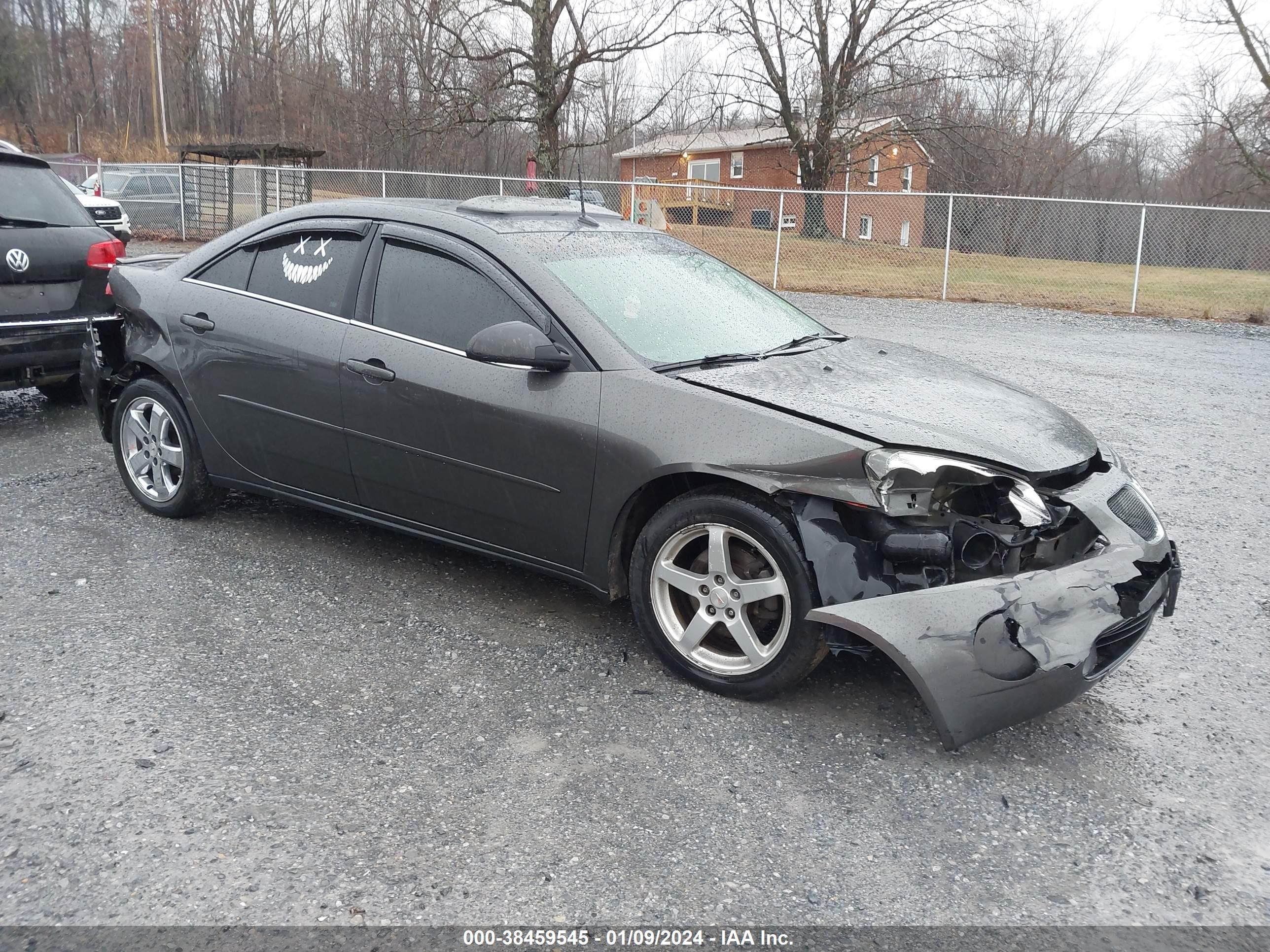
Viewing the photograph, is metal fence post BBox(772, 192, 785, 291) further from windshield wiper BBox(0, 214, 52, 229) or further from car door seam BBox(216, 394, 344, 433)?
car door seam BBox(216, 394, 344, 433)

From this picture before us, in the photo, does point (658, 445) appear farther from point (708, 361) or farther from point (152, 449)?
point (152, 449)

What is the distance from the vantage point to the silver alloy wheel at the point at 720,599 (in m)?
3.39

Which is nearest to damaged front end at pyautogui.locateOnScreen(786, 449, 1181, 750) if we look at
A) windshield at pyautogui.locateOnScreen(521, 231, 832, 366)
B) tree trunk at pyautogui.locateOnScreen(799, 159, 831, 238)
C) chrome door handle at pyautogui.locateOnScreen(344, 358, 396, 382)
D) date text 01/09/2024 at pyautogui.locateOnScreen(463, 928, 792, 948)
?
date text 01/09/2024 at pyautogui.locateOnScreen(463, 928, 792, 948)

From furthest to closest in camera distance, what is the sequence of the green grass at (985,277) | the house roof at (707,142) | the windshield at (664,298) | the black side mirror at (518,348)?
the house roof at (707,142), the green grass at (985,277), the windshield at (664,298), the black side mirror at (518,348)

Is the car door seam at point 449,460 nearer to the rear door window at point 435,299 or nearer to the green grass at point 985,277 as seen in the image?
the rear door window at point 435,299

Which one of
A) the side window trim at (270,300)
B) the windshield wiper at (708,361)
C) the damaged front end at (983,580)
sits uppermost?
the side window trim at (270,300)

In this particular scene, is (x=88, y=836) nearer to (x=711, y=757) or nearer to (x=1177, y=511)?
(x=711, y=757)

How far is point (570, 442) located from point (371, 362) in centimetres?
103

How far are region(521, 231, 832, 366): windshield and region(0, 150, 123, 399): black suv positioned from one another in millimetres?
3739

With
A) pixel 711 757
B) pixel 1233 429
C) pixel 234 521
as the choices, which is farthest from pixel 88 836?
pixel 1233 429

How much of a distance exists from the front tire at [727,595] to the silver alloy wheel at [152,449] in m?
2.71

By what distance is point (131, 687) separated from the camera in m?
3.49

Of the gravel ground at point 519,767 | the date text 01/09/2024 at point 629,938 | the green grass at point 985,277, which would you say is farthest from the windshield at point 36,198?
the green grass at point 985,277

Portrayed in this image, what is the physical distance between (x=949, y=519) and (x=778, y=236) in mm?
16976
